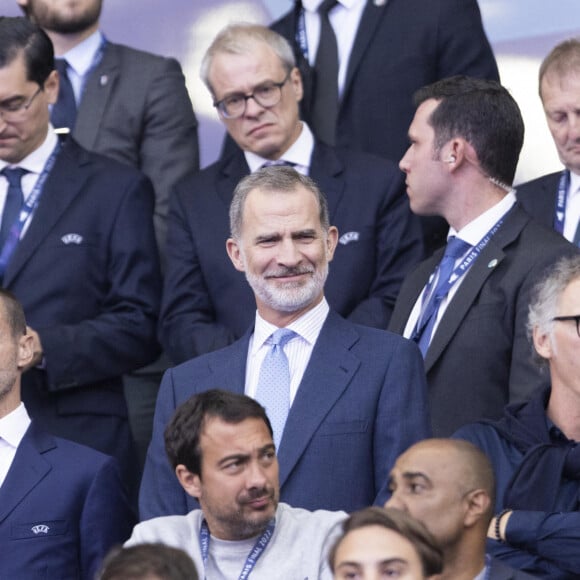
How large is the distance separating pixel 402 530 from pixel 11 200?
267 cm

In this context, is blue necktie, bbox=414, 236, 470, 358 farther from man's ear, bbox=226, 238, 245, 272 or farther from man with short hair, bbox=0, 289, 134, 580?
man with short hair, bbox=0, 289, 134, 580

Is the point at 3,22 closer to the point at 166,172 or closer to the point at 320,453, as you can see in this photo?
the point at 166,172

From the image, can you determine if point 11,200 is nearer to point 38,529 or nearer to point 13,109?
point 13,109

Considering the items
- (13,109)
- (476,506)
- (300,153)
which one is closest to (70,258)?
(13,109)

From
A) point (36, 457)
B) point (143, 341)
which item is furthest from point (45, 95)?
point (36, 457)

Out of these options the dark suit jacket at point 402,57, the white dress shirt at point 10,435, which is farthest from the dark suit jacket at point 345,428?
the dark suit jacket at point 402,57

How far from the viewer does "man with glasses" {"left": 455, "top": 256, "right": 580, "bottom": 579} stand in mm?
4723

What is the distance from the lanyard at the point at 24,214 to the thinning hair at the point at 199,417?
5.15 ft

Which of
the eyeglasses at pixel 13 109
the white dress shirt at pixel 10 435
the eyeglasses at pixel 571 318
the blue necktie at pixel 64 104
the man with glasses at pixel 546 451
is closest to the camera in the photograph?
the man with glasses at pixel 546 451

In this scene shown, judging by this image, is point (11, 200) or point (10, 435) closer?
point (10, 435)

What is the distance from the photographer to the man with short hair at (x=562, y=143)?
6086 millimetres

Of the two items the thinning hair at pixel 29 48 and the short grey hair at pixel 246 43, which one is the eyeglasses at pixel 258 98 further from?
the thinning hair at pixel 29 48

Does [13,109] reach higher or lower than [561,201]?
higher

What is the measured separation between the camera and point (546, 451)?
4918mm
